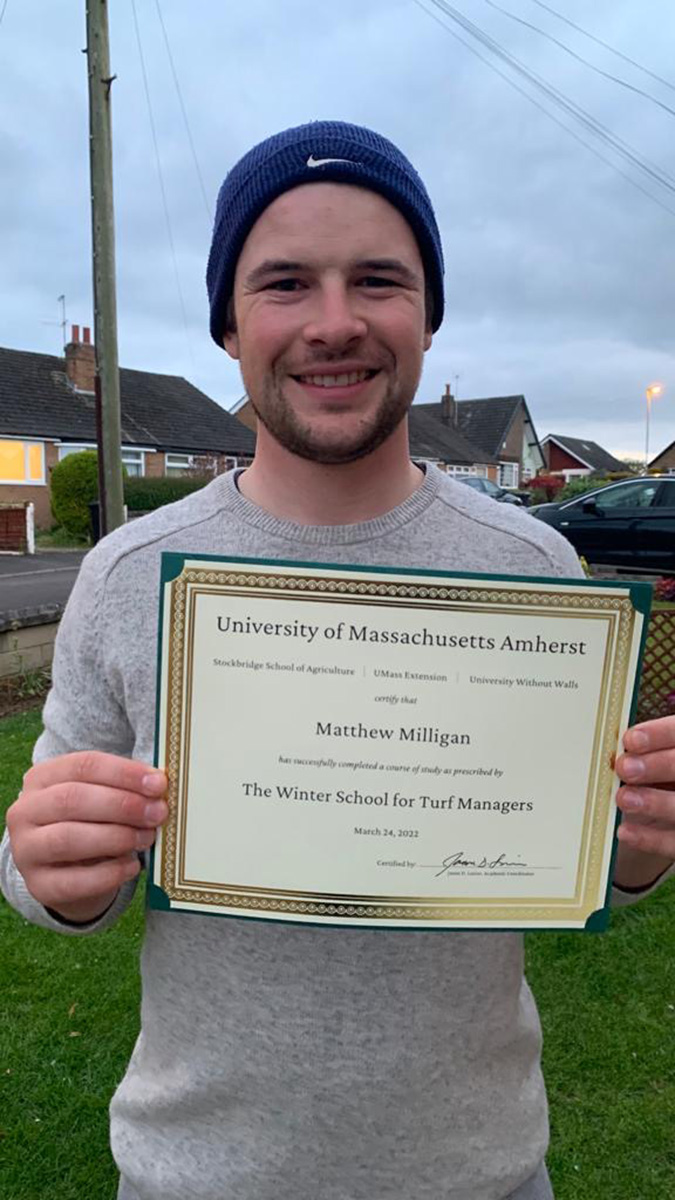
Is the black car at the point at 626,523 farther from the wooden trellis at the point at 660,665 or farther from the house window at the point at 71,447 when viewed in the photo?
the house window at the point at 71,447

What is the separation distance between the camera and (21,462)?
2444cm

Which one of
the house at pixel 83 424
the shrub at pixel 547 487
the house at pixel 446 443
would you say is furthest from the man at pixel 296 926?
the house at pixel 446 443

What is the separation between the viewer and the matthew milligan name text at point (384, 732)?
3.74ft

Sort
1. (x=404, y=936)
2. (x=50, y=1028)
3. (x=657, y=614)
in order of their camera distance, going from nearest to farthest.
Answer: (x=404, y=936)
(x=50, y=1028)
(x=657, y=614)

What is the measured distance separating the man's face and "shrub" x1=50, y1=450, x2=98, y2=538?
65.6 ft

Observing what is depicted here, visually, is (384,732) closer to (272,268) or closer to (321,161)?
(272,268)

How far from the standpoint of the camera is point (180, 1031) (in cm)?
127

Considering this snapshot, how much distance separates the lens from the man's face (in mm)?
1256

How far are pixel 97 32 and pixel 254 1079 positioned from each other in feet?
25.5

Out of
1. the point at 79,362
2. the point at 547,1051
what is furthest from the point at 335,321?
the point at 79,362

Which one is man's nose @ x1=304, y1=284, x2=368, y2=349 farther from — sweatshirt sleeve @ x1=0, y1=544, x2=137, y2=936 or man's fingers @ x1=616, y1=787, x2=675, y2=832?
man's fingers @ x1=616, y1=787, x2=675, y2=832

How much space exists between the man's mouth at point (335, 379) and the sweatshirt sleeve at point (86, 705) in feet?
1.38

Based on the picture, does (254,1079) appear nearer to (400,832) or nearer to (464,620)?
(400,832)

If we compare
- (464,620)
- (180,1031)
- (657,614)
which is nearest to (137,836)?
(180,1031)
